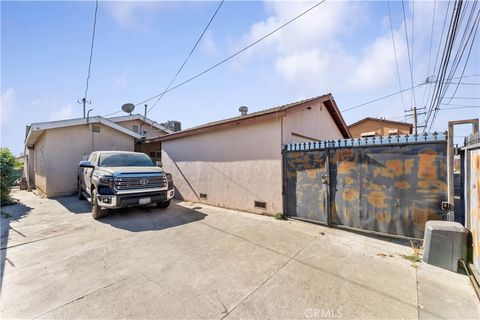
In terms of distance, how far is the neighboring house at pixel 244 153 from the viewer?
624 cm

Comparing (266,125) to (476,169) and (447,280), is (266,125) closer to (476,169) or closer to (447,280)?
(476,169)

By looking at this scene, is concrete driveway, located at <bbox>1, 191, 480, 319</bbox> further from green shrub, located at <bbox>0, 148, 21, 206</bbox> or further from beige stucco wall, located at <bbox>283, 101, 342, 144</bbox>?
green shrub, located at <bbox>0, 148, 21, 206</bbox>

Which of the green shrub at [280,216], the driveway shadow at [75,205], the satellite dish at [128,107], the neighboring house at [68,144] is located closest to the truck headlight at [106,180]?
the driveway shadow at [75,205]

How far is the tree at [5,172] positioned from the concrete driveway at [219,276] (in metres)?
4.86

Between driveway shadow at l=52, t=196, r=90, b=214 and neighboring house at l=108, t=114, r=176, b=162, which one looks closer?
driveway shadow at l=52, t=196, r=90, b=214

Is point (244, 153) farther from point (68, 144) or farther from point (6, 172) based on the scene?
point (6, 172)

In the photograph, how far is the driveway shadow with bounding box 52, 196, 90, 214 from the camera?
728cm

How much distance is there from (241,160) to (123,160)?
13.4ft

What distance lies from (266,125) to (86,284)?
5.32 metres

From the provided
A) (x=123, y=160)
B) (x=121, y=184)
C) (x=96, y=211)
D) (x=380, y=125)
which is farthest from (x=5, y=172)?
(x=380, y=125)

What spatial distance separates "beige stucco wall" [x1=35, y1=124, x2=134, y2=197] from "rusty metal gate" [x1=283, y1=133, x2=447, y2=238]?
33.7ft

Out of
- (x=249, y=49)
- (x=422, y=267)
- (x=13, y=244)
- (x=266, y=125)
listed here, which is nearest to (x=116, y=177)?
(x=13, y=244)

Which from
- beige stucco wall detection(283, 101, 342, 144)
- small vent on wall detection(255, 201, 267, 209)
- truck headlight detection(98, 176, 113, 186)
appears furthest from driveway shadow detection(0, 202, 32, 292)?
beige stucco wall detection(283, 101, 342, 144)

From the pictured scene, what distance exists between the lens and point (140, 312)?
2363 millimetres
